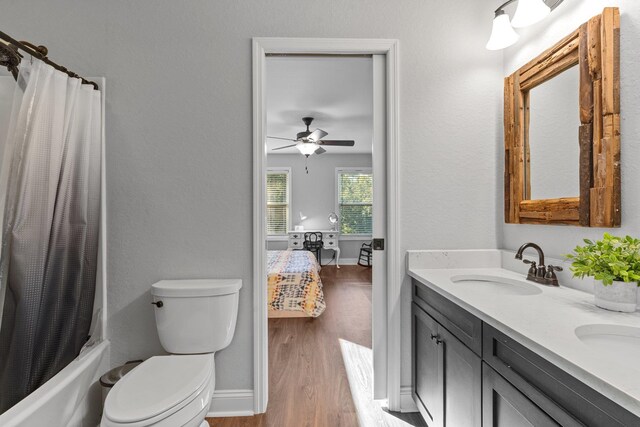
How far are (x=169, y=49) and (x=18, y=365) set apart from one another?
1672 millimetres

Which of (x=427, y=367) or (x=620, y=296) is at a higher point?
(x=620, y=296)

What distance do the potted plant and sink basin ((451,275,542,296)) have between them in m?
0.32

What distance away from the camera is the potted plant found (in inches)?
42.0

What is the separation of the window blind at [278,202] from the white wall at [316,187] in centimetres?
14

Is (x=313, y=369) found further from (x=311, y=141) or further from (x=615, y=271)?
(x=311, y=141)

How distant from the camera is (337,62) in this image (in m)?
2.89

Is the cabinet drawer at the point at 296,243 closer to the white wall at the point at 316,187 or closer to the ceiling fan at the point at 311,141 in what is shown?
the white wall at the point at 316,187

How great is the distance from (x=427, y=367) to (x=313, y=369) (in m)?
0.96

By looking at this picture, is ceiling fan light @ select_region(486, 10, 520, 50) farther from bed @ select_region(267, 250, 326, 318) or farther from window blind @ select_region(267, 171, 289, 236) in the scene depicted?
window blind @ select_region(267, 171, 289, 236)

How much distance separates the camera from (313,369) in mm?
2322

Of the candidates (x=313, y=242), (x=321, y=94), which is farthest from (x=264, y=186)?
(x=313, y=242)

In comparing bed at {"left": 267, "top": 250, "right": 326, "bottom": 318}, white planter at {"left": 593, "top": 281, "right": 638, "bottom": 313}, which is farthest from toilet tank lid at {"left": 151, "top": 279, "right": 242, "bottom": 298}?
bed at {"left": 267, "top": 250, "right": 326, "bottom": 318}

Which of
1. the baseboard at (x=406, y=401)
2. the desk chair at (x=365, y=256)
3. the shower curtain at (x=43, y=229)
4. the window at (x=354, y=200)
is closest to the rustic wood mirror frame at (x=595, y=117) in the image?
the baseboard at (x=406, y=401)

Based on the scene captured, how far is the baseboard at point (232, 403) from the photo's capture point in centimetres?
184
